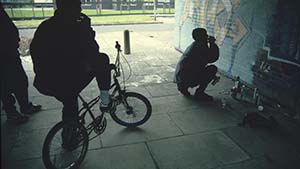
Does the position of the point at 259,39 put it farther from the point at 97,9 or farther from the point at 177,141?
the point at 97,9

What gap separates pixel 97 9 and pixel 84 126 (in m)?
24.5

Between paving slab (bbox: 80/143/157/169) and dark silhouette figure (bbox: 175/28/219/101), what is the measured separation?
6.88 feet

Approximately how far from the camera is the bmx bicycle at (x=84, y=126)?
9.25 ft

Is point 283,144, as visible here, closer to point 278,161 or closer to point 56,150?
point 278,161

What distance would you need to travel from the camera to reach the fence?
1905 centimetres

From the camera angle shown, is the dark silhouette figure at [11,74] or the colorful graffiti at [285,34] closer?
the dark silhouette figure at [11,74]

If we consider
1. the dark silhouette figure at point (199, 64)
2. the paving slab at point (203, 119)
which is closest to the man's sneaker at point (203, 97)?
the dark silhouette figure at point (199, 64)

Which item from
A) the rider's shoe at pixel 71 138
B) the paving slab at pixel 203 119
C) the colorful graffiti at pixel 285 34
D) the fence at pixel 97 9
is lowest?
the paving slab at pixel 203 119

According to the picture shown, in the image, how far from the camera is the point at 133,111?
3.90 m

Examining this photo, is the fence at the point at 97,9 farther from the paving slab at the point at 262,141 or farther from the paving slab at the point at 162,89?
the paving slab at the point at 262,141

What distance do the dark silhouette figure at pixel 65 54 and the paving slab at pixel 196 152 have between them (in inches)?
51.9

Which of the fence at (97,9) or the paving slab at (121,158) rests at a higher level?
the fence at (97,9)

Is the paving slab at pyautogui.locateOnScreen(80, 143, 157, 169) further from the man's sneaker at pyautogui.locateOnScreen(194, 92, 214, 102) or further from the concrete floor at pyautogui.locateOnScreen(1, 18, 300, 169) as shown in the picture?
the man's sneaker at pyautogui.locateOnScreen(194, 92, 214, 102)

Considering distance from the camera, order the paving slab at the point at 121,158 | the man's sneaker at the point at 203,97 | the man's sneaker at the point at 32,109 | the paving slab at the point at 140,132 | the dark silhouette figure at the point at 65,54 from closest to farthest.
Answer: the dark silhouette figure at the point at 65,54 < the paving slab at the point at 121,158 < the paving slab at the point at 140,132 < the man's sneaker at the point at 32,109 < the man's sneaker at the point at 203,97
